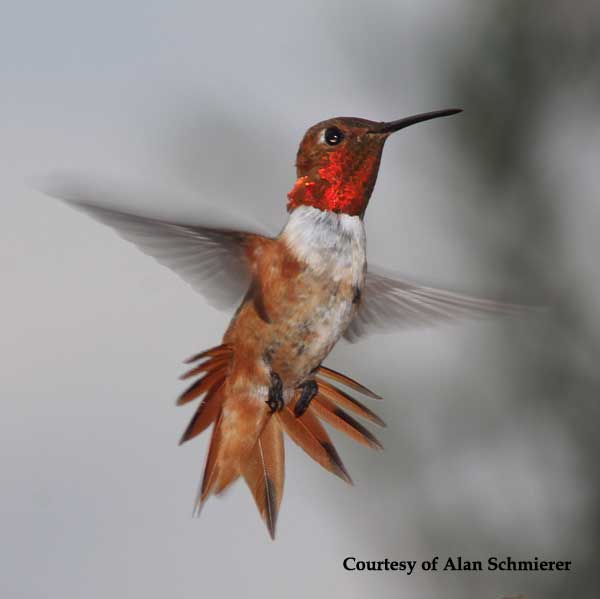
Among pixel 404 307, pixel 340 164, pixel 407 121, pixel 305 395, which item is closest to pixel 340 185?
pixel 340 164

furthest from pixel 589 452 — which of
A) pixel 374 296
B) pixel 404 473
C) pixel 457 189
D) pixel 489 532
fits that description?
pixel 374 296

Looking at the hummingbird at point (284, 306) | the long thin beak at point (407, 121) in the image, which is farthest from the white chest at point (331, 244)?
the long thin beak at point (407, 121)

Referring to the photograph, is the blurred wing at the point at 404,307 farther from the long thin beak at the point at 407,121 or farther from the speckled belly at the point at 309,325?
the long thin beak at the point at 407,121

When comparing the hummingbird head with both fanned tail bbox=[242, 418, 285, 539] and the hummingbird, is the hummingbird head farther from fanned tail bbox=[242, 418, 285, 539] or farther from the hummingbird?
fanned tail bbox=[242, 418, 285, 539]

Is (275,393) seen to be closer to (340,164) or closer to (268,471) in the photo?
(268,471)

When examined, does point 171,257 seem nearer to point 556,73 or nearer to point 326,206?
point 326,206
